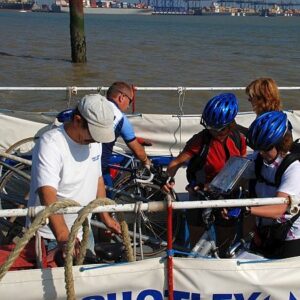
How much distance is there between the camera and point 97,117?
3.28 metres

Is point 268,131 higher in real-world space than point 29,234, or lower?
higher

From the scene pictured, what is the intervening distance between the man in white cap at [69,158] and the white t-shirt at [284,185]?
1.04 meters

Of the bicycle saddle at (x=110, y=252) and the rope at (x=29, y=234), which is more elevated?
the rope at (x=29, y=234)

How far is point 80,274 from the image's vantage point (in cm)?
312

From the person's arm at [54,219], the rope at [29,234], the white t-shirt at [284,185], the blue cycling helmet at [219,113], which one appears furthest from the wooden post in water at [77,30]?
the rope at [29,234]

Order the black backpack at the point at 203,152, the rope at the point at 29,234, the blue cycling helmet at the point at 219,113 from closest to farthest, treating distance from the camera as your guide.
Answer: the rope at the point at 29,234, the blue cycling helmet at the point at 219,113, the black backpack at the point at 203,152

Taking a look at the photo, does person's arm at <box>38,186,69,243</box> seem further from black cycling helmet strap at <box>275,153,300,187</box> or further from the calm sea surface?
the calm sea surface

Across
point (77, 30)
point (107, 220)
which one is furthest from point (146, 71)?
point (107, 220)

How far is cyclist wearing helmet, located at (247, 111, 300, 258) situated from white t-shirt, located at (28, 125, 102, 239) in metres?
1.01

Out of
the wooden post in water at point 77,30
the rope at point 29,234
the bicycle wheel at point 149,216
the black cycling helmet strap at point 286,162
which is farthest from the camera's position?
the wooden post in water at point 77,30

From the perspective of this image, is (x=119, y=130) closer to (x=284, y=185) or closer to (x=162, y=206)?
(x=284, y=185)

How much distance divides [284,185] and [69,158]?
1.29m

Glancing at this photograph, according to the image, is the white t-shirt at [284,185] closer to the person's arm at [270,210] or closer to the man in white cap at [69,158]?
the person's arm at [270,210]

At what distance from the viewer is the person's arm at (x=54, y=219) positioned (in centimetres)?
323
